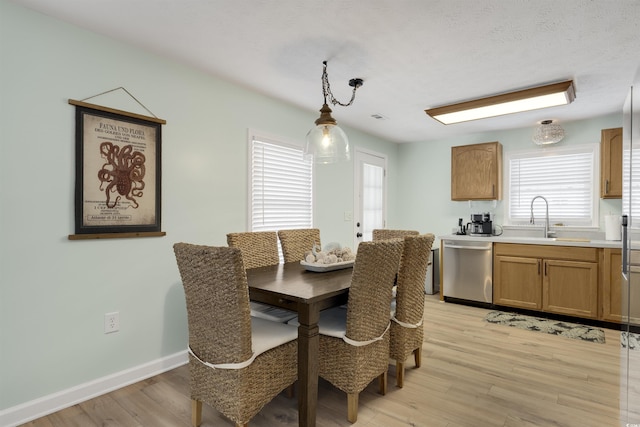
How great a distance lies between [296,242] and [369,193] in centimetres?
219

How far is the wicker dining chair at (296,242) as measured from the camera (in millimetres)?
2984

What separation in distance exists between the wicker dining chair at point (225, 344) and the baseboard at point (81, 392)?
0.80 metres

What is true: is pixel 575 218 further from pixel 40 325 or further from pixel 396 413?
pixel 40 325

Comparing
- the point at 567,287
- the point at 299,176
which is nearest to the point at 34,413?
the point at 299,176

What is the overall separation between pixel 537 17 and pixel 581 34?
0.43m

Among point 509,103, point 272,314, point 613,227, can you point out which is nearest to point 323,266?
point 272,314

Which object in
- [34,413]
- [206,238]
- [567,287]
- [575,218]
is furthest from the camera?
[575,218]

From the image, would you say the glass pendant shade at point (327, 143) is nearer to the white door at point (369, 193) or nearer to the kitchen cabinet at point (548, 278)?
the white door at point (369, 193)

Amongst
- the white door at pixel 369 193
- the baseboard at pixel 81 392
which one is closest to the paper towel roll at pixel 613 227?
the white door at pixel 369 193

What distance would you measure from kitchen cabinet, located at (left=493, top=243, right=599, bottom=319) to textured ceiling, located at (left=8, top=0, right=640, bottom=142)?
1694 millimetres

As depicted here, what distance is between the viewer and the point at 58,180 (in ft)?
6.79

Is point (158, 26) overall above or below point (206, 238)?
above

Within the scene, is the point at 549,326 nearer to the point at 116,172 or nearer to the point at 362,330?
the point at 362,330

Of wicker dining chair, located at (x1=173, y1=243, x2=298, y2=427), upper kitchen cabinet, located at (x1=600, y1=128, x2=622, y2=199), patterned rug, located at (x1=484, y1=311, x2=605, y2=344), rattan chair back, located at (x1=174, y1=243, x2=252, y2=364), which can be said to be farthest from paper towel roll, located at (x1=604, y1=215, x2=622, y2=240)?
rattan chair back, located at (x1=174, y1=243, x2=252, y2=364)
